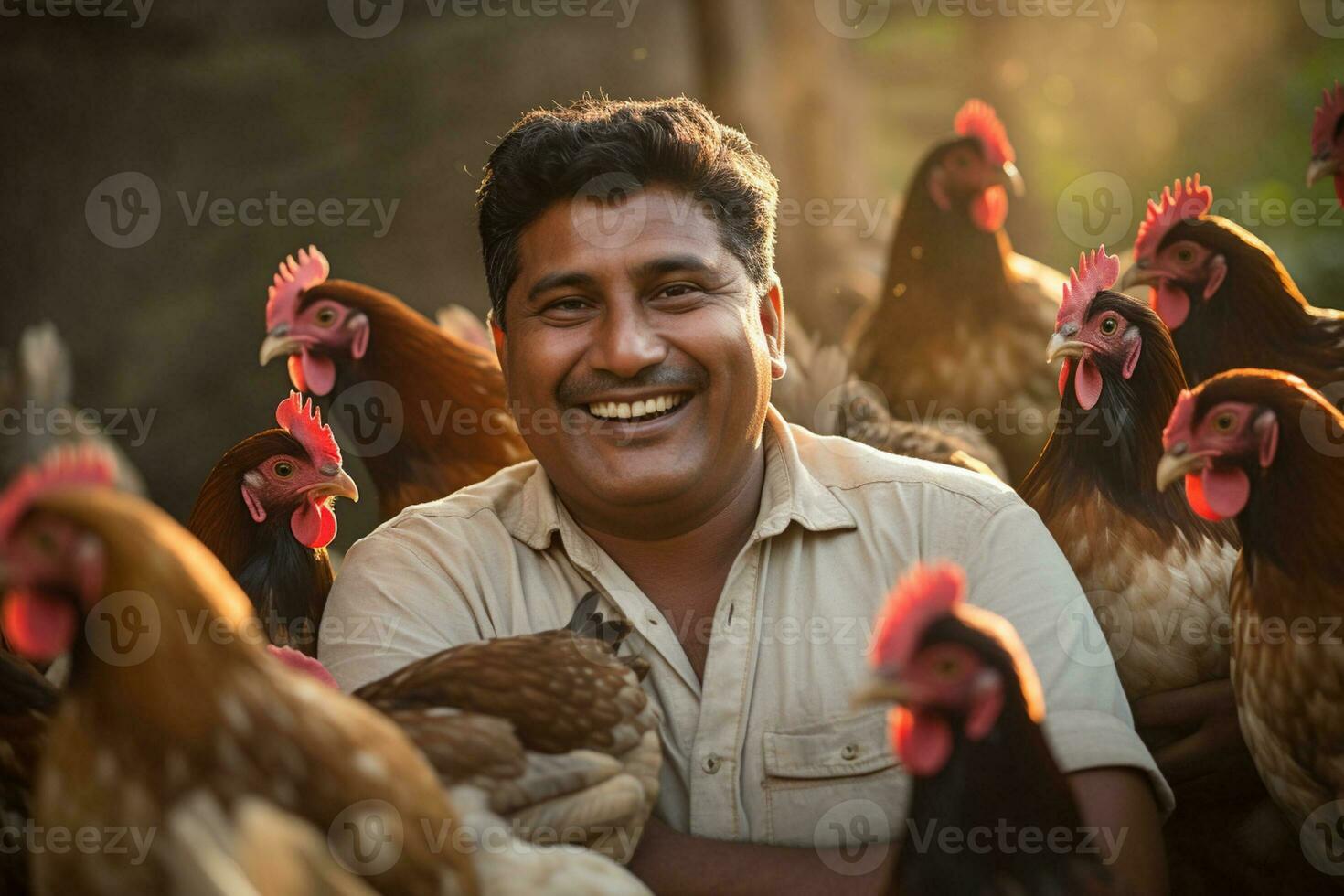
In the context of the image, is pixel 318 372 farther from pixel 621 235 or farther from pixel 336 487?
pixel 621 235

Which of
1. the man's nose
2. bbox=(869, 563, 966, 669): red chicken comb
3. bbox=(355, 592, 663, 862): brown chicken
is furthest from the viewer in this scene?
the man's nose

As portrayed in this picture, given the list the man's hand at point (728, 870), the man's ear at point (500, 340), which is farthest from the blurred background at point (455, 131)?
the man's hand at point (728, 870)

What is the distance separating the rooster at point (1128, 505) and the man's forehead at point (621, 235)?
3.01 feet

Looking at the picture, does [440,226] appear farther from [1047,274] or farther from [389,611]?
A: [389,611]

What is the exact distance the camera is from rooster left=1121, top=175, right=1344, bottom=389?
3.05m

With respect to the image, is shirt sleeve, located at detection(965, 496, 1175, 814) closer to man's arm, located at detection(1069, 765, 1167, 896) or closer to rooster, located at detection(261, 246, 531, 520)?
man's arm, located at detection(1069, 765, 1167, 896)

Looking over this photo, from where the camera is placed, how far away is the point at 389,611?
2.41m

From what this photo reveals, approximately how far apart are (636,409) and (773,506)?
37cm

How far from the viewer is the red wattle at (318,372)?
364 cm

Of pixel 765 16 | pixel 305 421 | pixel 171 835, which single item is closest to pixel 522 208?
pixel 305 421

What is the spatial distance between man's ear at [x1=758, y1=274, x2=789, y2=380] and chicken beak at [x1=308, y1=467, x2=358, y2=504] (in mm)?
1032

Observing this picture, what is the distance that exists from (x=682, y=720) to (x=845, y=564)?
1.59 feet

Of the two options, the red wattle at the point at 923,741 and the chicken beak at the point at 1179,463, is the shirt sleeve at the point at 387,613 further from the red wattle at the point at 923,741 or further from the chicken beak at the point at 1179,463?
the chicken beak at the point at 1179,463

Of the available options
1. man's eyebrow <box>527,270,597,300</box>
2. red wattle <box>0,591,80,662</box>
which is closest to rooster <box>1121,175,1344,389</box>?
man's eyebrow <box>527,270,597,300</box>
